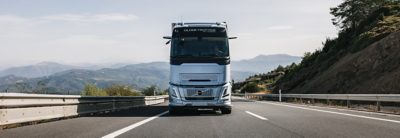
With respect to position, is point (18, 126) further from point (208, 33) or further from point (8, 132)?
point (208, 33)

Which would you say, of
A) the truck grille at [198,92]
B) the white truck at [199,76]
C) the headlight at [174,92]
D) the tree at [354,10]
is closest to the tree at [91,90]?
the tree at [354,10]

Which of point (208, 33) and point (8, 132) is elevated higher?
point (208, 33)

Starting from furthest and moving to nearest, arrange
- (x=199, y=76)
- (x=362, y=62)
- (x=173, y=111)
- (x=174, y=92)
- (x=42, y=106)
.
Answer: (x=362, y=62) < (x=173, y=111) < (x=174, y=92) < (x=199, y=76) < (x=42, y=106)

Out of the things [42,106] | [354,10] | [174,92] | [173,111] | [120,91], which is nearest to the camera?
[42,106]

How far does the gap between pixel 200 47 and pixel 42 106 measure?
19.3ft

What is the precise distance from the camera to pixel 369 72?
33.3 meters

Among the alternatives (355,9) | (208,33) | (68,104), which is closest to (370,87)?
(208,33)

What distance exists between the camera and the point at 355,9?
66062 mm

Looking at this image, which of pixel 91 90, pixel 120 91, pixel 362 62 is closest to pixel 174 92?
pixel 362 62

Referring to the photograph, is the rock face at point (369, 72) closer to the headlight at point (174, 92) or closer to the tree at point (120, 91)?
the headlight at point (174, 92)

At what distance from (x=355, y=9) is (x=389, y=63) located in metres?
36.4

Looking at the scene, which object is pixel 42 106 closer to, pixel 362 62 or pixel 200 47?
pixel 200 47

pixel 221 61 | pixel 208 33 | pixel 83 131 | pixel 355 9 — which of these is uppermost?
pixel 355 9

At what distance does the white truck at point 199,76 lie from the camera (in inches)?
601
